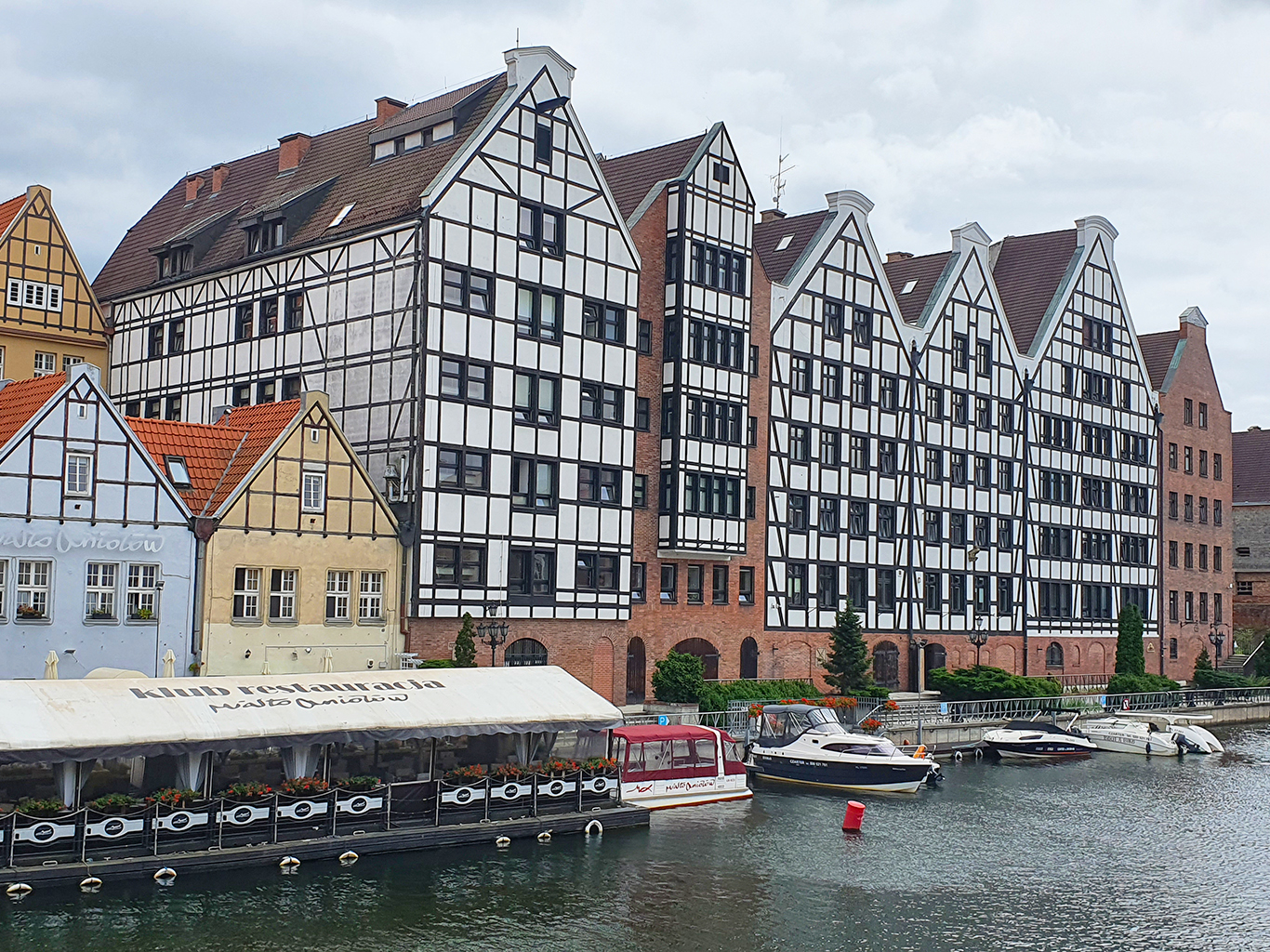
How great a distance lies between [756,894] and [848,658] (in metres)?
29.1

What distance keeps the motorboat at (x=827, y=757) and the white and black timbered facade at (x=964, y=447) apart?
888 inches

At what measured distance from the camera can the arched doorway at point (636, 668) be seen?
5619 cm

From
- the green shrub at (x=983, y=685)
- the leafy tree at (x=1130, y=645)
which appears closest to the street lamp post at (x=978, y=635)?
the green shrub at (x=983, y=685)

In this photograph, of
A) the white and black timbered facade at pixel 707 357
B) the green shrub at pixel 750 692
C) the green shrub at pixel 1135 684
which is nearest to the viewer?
the green shrub at pixel 750 692

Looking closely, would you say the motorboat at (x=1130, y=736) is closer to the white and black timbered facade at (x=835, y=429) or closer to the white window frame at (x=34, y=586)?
the white and black timbered facade at (x=835, y=429)

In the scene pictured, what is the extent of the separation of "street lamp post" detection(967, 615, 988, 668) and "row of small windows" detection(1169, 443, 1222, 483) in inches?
882

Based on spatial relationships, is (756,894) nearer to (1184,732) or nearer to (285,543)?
(285,543)

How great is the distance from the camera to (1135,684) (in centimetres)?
7206

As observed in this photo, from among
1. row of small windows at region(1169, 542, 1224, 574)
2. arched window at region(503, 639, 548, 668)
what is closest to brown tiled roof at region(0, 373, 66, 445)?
arched window at region(503, 639, 548, 668)

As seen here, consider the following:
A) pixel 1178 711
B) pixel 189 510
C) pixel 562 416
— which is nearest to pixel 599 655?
pixel 562 416

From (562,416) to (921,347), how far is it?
2545 cm

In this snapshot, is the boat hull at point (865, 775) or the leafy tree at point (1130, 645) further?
the leafy tree at point (1130, 645)

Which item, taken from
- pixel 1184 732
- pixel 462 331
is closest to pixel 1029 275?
pixel 1184 732

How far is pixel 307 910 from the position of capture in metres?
28.2
